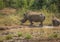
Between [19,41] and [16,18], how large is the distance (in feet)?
30.9

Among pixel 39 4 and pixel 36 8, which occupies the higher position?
pixel 39 4

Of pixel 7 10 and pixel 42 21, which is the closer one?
pixel 42 21

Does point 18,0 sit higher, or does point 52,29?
point 18,0

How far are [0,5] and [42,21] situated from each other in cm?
998

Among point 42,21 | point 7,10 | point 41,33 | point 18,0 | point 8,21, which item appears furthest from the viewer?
point 7,10

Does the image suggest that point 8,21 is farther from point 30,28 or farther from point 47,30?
point 47,30

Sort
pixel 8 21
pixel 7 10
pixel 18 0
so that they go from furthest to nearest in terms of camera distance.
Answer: pixel 7 10
pixel 18 0
pixel 8 21

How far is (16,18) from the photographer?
2381cm

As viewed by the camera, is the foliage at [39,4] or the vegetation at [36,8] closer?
the vegetation at [36,8]

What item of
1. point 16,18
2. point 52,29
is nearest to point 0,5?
point 16,18

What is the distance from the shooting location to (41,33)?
17281 mm

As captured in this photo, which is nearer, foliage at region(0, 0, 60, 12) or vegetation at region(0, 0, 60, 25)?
vegetation at region(0, 0, 60, 25)

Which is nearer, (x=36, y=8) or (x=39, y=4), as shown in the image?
(x=39, y=4)

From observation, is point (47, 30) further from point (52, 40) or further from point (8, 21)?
point (8, 21)
